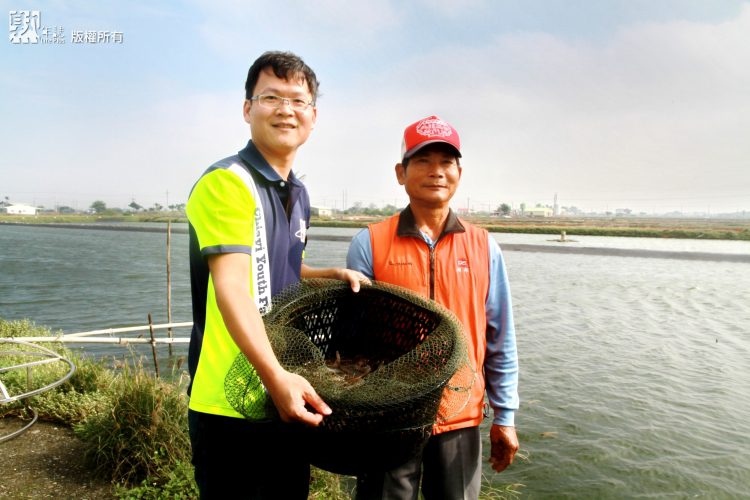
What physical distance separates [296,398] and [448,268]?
113 cm

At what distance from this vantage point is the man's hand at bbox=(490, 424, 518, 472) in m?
2.44

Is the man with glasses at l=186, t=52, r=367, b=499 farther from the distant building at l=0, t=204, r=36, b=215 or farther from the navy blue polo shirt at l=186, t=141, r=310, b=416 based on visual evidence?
the distant building at l=0, t=204, r=36, b=215

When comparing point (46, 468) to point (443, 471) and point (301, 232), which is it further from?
point (443, 471)

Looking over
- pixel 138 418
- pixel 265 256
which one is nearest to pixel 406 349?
pixel 265 256

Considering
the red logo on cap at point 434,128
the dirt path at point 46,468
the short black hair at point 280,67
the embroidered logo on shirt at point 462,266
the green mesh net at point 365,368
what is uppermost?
the short black hair at point 280,67

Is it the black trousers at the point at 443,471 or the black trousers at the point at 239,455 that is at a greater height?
the black trousers at the point at 239,455

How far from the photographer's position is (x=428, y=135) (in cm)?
236

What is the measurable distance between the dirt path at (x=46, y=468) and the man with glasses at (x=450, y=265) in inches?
121

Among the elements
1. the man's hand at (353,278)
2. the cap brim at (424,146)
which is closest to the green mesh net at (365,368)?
the man's hand at (353,278)

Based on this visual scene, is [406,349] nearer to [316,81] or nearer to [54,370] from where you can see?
[316,81]

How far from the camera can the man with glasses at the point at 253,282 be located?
1.63 metres

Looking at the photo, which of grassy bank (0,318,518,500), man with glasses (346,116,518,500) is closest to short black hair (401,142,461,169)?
man with glasses (346,116,518,500)

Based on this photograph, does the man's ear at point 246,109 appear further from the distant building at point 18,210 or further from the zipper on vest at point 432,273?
the distant building at point 18,210

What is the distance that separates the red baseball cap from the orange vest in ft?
1.08
